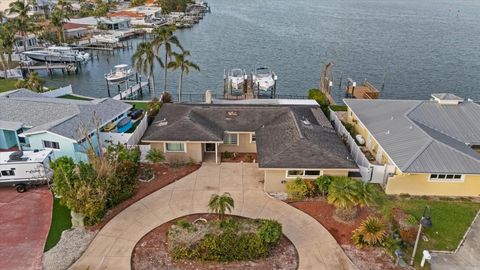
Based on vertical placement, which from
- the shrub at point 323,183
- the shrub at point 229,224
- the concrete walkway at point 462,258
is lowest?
the concrete walkway at point 462,258

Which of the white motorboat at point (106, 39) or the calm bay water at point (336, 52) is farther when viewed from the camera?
the white motorboat at point (106, 39)

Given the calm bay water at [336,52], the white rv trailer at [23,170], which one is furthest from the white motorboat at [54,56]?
the white rv trailer at [23,170]

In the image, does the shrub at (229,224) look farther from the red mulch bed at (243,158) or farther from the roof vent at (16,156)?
the roof vent at (16,156)

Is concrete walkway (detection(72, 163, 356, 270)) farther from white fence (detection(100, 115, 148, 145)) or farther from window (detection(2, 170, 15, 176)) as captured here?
window (detection(2, 170, 15, 176))

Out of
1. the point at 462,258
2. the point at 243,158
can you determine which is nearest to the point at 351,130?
the point at 243,158

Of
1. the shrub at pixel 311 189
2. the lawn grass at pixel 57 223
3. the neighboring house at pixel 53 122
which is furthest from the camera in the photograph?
the neighboring house at pixel 53 122

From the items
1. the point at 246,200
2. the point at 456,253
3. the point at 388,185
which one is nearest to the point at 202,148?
the point at 246,200

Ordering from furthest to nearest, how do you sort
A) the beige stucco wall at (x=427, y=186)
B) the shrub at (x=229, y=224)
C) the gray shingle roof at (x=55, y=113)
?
the gray shingle roof at (x=55, y=113)
the beige stucco wall at (x=427, y=186)
the shrub at (x=229, y=224)

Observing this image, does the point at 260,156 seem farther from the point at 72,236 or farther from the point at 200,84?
the point at 200,84

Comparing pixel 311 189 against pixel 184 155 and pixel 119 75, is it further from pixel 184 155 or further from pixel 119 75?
pixel 119 75
